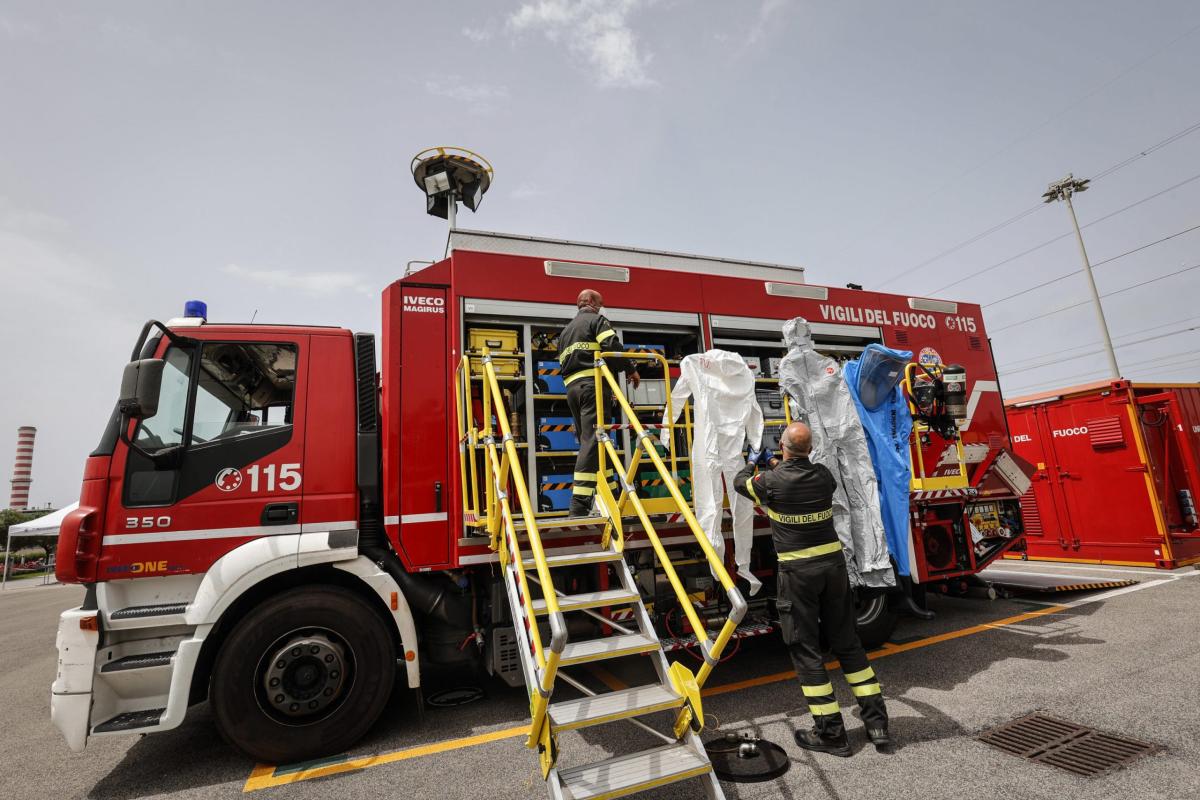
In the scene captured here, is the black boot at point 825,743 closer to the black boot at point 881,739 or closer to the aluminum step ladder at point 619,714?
the black boot at point 881,739

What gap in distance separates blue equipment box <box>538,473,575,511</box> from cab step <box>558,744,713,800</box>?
6.86 feet

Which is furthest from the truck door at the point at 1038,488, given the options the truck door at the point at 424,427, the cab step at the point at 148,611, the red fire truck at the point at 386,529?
the cab step at the point at 148,611

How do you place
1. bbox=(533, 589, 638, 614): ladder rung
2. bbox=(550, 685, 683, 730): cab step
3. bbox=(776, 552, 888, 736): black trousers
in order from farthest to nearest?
bbox=(776, 552, 888, 736): black trousers → bbox=(533, 589, 638, 614): ladder rung → bbox=(550, 685, 683, 730): cab step

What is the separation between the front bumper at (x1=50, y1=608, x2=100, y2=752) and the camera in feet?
11.3

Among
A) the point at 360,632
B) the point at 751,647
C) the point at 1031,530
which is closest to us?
the point at 360,632

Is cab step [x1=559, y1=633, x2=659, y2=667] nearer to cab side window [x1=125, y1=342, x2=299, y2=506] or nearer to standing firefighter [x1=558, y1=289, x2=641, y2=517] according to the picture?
standing firefighter [x1=558, y1=289, x2=641, y2=517]

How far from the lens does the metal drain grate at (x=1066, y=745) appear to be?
10.3 feet

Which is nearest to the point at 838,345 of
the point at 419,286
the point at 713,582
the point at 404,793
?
the point at 713,582

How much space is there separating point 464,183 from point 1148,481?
11.0 metres

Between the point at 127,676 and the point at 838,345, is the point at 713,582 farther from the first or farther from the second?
the point at 127,676

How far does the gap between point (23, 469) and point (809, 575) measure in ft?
245

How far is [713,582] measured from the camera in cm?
482

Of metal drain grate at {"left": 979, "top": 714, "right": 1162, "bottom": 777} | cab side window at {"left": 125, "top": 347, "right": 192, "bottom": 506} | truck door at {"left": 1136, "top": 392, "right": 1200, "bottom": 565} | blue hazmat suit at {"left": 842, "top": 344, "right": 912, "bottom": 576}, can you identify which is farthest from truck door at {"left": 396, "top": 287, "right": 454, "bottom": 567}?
truck door at {"left": 1136, "top": 392, "right": 1200, "bottom": 565}

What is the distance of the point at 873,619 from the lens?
17.7 feet
